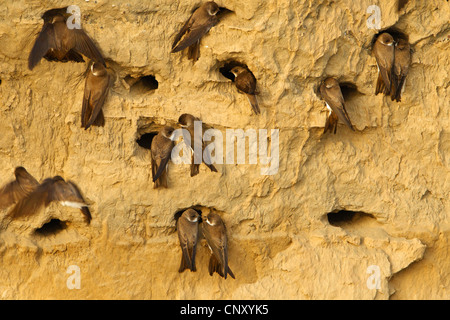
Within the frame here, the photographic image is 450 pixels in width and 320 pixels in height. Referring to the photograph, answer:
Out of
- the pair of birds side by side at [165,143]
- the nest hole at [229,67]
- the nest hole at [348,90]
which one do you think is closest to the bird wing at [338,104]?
the nest hole at [348,90]

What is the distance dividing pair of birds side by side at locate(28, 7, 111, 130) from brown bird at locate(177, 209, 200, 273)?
745 millimetres

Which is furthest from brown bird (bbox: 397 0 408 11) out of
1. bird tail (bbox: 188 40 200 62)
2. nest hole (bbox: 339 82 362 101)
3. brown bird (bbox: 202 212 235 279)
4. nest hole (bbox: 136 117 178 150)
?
brown bird (bbox: 202 212 235 279)

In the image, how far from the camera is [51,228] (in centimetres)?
484

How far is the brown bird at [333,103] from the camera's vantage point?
184 inches

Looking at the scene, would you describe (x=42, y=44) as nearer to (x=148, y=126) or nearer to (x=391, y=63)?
(x=148, y=126)

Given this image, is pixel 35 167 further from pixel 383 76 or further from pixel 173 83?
pixel 383 76

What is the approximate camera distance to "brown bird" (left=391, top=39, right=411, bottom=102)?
4.75 metres

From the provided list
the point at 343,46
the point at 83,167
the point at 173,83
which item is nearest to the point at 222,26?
the point at 173,83

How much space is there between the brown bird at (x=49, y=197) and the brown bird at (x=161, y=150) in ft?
1.54

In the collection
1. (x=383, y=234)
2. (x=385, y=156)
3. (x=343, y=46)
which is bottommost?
(x=383, y=234)

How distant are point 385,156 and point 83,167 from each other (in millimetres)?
1856

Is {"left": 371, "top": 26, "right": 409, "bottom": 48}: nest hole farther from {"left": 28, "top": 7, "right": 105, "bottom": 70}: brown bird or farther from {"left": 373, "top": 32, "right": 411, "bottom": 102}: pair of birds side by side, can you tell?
{"left": 28, "top": 7, "right": 105, "bottom": 70}: brown bird

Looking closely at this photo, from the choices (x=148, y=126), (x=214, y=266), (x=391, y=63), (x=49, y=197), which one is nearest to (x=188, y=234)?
(x=214, y=266)

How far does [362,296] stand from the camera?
187 inches
